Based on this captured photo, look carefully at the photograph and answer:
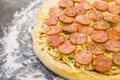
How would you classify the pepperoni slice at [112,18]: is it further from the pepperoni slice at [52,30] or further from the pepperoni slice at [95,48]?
the pepperoni slice at [52,30]

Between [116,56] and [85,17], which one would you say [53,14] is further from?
[116,56]

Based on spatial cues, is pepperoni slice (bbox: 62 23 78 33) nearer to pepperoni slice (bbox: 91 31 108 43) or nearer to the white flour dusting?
pepperoni slice (bbox: 91 31 108 43)

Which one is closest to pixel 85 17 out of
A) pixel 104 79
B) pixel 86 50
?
pixel 86 50

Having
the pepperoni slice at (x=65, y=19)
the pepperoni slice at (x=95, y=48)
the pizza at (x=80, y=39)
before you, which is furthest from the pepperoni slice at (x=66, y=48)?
the pepperoni slice at (x=65, y=19)

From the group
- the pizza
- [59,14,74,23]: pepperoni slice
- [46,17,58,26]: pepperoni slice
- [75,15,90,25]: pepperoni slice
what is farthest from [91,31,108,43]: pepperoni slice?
[46,17,58,26]: pepperoni slice

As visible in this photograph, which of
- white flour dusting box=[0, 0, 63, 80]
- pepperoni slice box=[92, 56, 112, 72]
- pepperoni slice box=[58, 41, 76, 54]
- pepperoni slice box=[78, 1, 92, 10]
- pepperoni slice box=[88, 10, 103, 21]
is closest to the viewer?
pepperoni slice box=[92, 56, 112, 72]

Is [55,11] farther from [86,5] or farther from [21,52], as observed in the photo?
[21,52]

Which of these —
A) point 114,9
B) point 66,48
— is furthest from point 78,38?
point 114,9
